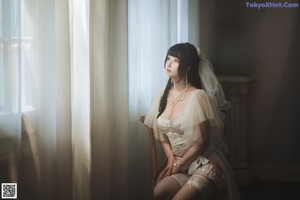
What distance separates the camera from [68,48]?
144 cm

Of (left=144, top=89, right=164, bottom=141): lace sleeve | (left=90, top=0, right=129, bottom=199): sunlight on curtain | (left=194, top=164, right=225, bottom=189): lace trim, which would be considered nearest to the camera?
(left=194, top=164, right=225, bottom=189): lace trim

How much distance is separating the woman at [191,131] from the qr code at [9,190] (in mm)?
512

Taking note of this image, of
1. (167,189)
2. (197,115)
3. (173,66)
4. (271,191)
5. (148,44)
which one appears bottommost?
(271,191)

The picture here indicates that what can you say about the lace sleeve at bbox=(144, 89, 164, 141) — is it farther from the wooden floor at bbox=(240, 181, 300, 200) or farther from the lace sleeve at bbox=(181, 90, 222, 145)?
the wooden floor at bbox=(240, 181, 300, 200)

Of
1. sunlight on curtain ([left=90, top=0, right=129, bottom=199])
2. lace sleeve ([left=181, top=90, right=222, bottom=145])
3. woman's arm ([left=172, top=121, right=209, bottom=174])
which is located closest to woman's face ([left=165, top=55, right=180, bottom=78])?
lace sleeve ([left=181, top=90, right=222, bottom=145])

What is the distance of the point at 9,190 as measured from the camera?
1.31 m

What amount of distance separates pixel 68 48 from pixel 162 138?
52 centimetres

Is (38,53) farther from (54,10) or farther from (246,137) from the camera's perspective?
(246,137)

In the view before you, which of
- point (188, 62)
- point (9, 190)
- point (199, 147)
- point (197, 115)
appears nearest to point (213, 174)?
point (199, 147)

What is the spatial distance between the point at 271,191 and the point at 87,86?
996mm

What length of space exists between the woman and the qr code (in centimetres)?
51

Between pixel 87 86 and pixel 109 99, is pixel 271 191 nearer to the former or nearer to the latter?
pixel 109 99

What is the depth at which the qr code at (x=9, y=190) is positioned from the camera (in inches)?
51.3

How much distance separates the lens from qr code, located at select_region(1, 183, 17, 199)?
130cm
